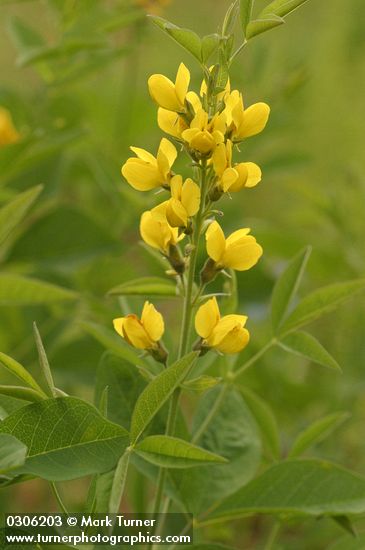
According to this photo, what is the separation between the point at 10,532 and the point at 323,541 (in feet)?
2.21

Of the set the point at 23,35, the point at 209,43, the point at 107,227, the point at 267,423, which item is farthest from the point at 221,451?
the point at 23,35

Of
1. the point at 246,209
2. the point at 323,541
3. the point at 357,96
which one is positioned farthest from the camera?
the point at 246,209

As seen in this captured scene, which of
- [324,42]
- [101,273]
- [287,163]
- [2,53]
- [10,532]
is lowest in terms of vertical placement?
[10,532]

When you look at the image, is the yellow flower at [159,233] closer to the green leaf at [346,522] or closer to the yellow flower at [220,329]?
the yellow flower at [220,329]

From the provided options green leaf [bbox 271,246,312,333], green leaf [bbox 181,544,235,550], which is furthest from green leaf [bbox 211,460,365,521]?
green leaf [bbox 271,246,312,333]

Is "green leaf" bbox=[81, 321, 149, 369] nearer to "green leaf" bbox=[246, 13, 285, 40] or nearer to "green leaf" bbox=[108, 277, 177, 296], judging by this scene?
"green leaf" bbox=[108, 277, 177, 296]

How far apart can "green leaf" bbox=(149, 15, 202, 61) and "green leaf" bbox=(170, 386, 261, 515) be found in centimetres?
29

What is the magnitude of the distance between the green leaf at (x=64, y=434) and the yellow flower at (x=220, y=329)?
9cm

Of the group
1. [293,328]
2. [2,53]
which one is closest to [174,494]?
[293,328]

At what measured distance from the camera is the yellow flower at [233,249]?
1.94 feet

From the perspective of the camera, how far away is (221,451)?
29.9 inches

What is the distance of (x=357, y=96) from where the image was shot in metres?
1.74

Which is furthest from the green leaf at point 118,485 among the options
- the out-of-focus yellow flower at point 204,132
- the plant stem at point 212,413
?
the out-of-focus yellow flower at point 204,132

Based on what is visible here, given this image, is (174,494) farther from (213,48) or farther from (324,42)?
(324,42)
